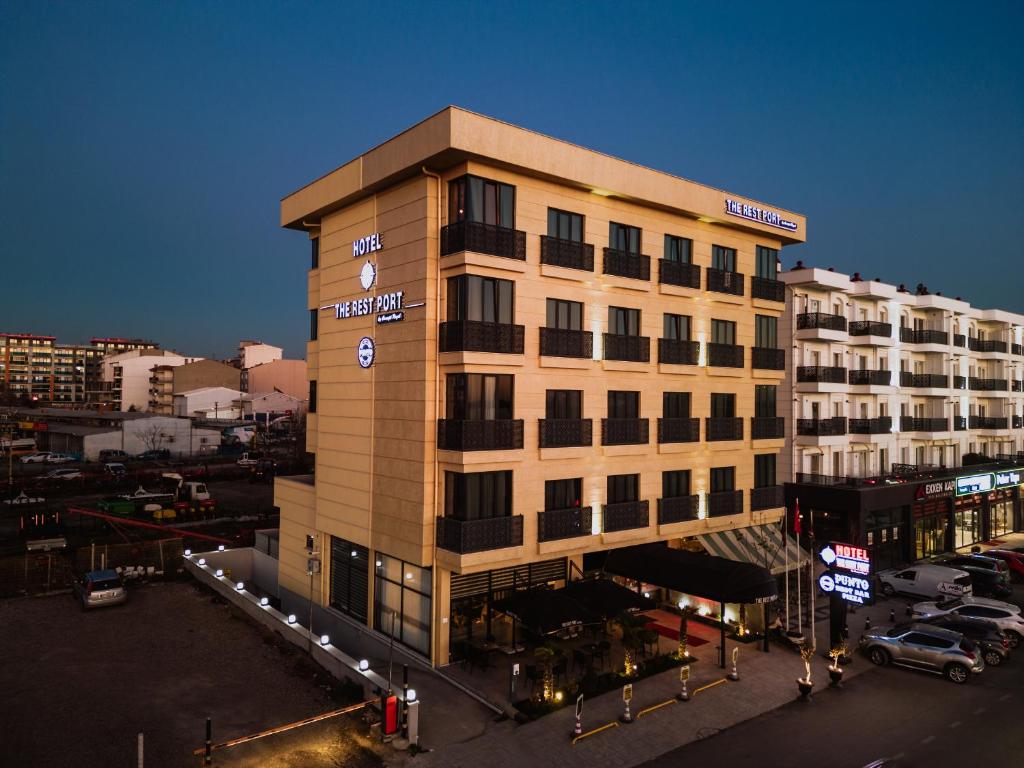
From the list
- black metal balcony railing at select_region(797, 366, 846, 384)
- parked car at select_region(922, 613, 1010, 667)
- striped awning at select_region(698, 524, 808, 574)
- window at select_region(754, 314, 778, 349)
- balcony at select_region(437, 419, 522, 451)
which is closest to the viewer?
balcony at select_region(437, 419, 522, 451)

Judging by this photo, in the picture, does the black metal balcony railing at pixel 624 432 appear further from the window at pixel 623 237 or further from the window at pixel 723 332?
the window at pixel 623 237

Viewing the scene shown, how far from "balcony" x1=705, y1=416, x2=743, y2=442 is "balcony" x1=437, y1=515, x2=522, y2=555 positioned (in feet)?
36.0

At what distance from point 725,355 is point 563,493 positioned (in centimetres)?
1081

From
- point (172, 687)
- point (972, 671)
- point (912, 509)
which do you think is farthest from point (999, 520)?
point (172, 687)

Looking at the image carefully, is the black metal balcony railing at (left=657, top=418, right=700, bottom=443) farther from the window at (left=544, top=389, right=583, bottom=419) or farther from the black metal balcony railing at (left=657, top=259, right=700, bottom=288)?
the black metal balcony railing at (left=657, top=259, right=700, bottom=288)

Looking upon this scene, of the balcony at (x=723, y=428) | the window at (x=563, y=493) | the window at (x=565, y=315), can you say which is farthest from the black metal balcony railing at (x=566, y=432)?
the balcony at (x=723, y=428)

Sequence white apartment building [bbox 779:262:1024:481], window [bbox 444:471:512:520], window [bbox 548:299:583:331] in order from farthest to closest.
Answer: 1. white apartment building [bbox 779:262:1024:481]
2. window [bbox 548:299:583:331]
3. window [bbox 444:471:512:520]

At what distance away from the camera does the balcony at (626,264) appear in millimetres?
25266

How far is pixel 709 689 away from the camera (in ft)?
66.4

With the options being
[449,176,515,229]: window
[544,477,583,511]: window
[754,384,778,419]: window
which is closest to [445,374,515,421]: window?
[544,477,583,511]: window

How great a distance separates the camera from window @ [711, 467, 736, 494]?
95.3 feet

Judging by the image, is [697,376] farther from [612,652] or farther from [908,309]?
[908,309]

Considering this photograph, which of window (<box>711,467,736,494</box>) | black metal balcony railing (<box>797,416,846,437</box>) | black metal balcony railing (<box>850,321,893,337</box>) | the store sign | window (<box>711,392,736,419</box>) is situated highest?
the store sign

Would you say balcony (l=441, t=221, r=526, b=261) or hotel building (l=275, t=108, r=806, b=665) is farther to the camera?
hotel building (l=275, t=108, r=806, b=665)
